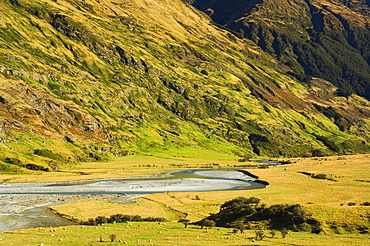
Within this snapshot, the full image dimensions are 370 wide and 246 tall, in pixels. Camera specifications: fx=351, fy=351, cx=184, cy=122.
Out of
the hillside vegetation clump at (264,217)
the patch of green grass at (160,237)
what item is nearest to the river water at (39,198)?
the patch of green grass at (160,237)

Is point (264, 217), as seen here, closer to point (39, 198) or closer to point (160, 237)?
point (160, 237)

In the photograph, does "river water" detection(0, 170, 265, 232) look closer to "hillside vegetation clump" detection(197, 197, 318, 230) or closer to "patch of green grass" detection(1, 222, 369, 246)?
"patch of green grass" detection(1, 222, 369, 246)

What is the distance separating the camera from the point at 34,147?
184 meters

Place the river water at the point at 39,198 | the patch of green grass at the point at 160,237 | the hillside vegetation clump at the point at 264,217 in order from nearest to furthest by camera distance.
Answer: the patch of green grass at the point at 160,237
the hillside vegetation clump at the point at 264,217
the river water at the point at 39,198

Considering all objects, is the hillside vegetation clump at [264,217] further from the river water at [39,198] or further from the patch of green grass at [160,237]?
the river water at [39,198]

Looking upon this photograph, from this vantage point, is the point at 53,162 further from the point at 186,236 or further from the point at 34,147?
the point at 186,236

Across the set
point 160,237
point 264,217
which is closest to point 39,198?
point 160,237

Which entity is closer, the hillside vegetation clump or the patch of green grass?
the patch of green grass

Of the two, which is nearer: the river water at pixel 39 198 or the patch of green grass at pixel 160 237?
the patch of green grass at pixel 160 237

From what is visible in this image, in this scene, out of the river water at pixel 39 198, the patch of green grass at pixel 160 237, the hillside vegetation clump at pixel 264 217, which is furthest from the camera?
the river water at pixel 39 198

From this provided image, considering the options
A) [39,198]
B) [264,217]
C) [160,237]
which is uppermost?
[264,217]

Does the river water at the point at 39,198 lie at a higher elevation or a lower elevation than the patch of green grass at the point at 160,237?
lower

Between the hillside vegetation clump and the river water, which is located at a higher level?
the hillside vegetation clump

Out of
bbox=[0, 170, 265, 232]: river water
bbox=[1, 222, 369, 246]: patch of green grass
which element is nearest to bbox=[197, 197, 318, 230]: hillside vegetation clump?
bbox=[1, 222, 369, 246]: patch of green grass
